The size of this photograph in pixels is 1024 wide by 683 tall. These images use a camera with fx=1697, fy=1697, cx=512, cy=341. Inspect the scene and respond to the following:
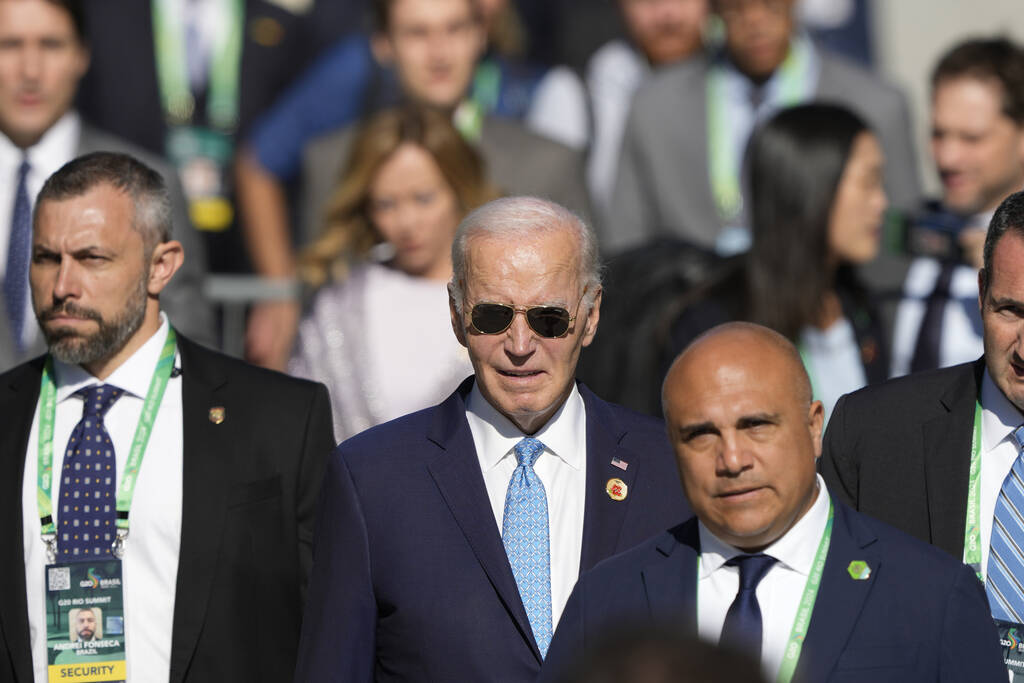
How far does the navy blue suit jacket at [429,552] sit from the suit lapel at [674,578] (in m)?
0.47

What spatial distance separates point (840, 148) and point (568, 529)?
2942 mm

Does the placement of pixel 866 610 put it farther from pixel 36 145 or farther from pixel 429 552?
pixel 36 145

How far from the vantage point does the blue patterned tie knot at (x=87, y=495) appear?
4539 millimetres

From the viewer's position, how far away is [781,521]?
334cm

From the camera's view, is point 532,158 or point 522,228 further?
point 532,158

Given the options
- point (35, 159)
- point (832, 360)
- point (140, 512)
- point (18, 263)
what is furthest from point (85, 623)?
point (832, 360)

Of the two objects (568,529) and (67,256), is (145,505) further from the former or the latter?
(568,529)

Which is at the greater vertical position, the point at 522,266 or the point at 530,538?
the point at 522,266

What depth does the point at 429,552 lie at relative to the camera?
3955 millimetres

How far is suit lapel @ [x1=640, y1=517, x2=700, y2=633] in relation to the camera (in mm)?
3334

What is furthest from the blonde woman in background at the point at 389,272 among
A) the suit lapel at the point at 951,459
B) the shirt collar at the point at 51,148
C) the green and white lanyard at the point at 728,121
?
the suit lapel at the point at 951,459

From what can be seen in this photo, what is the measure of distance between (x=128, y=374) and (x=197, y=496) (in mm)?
439

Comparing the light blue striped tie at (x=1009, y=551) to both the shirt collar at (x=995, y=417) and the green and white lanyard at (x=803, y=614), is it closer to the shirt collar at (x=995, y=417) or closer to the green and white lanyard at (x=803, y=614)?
the shirt collar at (x=995, y=417)

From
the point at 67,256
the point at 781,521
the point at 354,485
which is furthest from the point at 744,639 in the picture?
the point at 67,256
